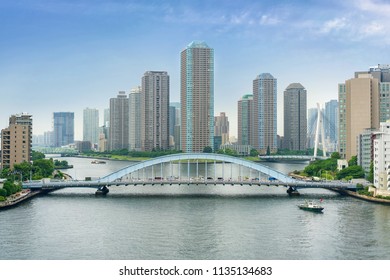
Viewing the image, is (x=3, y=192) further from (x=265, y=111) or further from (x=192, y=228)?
(x=265, y=111)

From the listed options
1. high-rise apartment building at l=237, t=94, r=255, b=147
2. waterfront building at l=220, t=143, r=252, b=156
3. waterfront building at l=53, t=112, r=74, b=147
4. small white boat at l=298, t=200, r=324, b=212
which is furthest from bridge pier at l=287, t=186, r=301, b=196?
waterfront building at l=53, t=112, r=74, b=147

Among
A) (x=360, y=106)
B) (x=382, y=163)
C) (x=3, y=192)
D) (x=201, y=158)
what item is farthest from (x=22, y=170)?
(x=360, y=106)

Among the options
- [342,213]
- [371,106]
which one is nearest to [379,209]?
[342,213]

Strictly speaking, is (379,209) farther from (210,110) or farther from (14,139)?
(210,110)

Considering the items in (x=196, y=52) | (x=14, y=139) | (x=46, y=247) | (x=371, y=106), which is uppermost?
(x=196, y=52)

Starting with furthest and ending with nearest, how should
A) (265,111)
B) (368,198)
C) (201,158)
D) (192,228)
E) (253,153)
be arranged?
(265,111) → (253,153) → (201,158) → (368,198) → (192,228)

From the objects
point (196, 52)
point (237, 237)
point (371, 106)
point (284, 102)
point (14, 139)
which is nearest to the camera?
point (237, 237)
